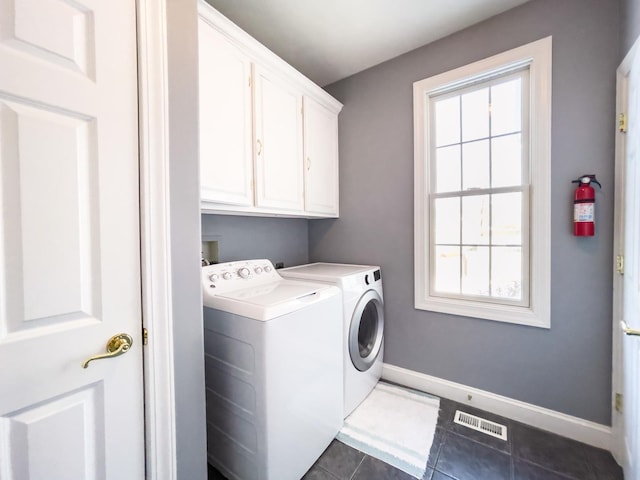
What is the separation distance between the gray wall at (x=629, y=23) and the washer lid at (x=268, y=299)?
191 centimetres

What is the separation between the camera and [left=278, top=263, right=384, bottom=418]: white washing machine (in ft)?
5.53

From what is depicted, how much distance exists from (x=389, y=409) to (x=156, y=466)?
4.79ft

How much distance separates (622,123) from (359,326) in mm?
1856

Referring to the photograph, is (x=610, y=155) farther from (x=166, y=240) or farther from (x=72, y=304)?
(x=72, y=304)

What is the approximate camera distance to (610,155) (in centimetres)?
139

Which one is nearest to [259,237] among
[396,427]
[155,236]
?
A: [155,236]

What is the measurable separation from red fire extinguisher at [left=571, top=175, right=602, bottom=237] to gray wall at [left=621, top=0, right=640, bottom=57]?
64cm

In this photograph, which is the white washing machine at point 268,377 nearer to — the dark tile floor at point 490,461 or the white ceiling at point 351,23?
the dark tile floor at point 490,461

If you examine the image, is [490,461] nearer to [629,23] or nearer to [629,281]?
[629,281]

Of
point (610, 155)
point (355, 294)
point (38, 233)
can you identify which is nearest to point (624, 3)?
point (610, 155)

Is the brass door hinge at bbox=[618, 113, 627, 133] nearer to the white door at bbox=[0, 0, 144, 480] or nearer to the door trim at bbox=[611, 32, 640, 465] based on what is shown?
the door trim at bbox=[611, 32, 640, 465]

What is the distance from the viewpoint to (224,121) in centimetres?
142

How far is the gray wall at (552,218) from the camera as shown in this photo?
143 cm

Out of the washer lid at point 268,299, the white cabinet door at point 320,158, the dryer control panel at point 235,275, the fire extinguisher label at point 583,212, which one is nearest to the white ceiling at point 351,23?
the white cabinet door at point 320,158
